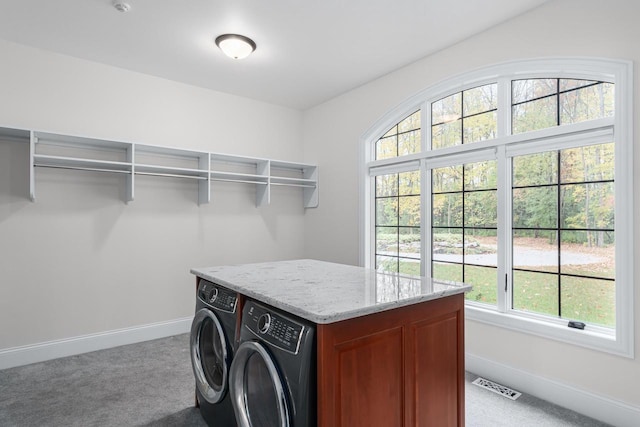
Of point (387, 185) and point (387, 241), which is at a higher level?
point (387, 185)

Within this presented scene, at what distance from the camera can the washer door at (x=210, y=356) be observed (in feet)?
6.34

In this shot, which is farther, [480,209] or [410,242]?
[410,242]

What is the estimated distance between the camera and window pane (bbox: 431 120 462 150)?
3.23 meters

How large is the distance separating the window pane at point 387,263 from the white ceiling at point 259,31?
6.67ft

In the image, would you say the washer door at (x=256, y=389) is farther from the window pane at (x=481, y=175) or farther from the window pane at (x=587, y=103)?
the window pane at (x=587, y=103)

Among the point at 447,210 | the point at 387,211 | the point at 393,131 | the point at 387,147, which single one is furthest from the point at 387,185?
the point at 447,210

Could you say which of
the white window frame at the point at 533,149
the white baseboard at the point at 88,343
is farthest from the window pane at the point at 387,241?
the white baseboard at the point at 88,343

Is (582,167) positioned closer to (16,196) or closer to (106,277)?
(106,277)

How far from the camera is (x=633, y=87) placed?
215 cm

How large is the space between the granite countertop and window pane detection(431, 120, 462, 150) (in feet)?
5.50

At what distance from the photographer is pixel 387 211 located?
398cm

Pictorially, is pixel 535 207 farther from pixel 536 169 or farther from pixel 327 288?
pixel 327 288

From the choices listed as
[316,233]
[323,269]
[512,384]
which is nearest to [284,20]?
[323,269]

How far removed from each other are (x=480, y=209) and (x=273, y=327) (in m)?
2.28
